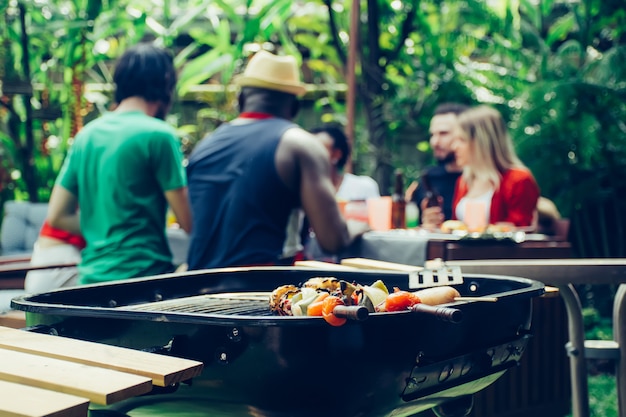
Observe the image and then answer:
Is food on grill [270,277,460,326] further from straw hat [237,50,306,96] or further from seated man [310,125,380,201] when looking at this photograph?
seated man [310,125,380,201]

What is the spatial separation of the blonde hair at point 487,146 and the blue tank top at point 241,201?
77.3 inches

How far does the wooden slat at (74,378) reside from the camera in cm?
96

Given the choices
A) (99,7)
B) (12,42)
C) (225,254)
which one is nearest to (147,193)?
(225,254)

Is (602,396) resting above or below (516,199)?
below

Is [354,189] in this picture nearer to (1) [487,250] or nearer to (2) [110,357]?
(1) [487,250]

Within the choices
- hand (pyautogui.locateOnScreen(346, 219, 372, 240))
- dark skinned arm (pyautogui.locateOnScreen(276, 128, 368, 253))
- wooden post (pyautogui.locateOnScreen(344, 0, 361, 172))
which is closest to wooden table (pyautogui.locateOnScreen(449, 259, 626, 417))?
dark skinned arm (pyautogui.locateOnScreen(276, 128, 368, 253))

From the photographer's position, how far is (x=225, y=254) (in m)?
3.09

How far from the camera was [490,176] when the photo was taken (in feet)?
15.8

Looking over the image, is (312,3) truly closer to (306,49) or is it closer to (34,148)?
(306,49)

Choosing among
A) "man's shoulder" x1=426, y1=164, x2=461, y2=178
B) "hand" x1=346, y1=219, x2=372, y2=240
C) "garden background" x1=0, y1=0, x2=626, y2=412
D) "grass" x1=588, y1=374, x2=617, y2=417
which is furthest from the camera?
"garden background" x1=0, y1=0, x2=626, y2=412

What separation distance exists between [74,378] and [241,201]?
2085 millimetres

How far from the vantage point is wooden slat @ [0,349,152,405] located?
3.16 ft

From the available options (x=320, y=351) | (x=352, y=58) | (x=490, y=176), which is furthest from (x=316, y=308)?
(x=352, y=58)

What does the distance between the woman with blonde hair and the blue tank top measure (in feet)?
4.64
